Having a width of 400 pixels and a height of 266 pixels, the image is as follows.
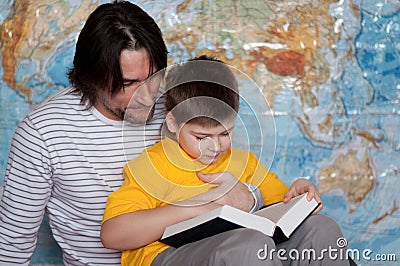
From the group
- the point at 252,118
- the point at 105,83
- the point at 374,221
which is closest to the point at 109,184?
the point at 105,83

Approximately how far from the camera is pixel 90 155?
1.66 metres

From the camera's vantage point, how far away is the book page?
4.44 ft

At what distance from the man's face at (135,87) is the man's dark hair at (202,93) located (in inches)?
1.8

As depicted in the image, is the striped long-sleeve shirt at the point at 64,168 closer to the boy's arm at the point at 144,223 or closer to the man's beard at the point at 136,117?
the man's beard at the point at 136,117

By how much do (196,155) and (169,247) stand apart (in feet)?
0.66

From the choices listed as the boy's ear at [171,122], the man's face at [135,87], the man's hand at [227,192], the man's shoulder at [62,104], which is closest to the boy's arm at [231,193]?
the man's hand at [227,192]

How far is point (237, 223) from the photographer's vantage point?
1273mm

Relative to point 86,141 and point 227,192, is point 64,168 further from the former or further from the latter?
point 227,192

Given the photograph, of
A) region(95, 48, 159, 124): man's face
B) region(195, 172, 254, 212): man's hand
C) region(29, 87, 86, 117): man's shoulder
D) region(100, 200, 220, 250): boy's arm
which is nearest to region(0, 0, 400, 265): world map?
region(29, 87, 86, 117): man's shoulder

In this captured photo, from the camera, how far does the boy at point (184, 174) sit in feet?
4.54

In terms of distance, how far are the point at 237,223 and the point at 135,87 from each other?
0.43 metres

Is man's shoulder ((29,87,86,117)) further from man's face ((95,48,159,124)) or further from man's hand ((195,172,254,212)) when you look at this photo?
man's hand ((195,172,254,212))

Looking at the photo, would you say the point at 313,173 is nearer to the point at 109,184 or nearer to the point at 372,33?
the point at 372,33

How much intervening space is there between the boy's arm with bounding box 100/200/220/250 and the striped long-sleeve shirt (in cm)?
26
